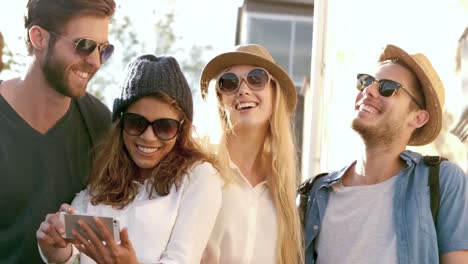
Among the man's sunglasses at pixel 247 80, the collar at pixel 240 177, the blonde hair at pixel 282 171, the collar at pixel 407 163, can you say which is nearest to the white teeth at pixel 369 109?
the collar at pixel 407 163

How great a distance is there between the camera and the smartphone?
3.29 meters

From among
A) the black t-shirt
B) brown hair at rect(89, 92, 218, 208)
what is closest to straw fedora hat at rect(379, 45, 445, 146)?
brown hair at rect(89, 92, 218, 208)

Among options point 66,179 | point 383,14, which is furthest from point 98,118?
point 383,14

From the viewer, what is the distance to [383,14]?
23.3ft

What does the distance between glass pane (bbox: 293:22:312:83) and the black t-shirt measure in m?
16.8

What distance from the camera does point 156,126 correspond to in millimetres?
3846

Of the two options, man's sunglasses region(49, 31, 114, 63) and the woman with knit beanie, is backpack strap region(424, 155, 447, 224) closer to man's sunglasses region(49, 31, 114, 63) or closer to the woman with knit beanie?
the woman with knit beanie

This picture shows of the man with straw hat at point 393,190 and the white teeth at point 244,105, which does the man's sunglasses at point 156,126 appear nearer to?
the white teeth at point 244,105

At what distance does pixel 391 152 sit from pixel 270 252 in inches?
31.7

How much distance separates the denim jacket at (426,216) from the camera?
3.93 m

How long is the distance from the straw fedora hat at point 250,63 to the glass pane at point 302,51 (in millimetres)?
16376

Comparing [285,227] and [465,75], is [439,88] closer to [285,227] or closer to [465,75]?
[465,75]

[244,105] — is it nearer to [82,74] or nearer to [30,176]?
[82,74]

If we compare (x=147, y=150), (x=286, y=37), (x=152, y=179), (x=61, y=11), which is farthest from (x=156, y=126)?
(x=286, y=37)
